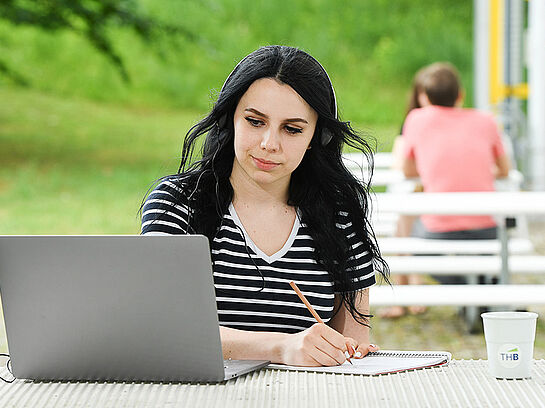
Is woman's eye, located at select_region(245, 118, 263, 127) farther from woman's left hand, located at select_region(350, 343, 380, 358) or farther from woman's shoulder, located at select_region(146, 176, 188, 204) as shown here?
woman's left hand, located at select_region(350, 343, 380, 358)

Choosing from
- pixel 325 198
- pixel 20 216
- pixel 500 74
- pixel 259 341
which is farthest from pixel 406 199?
pixel 20 216

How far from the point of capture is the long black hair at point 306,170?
1.66 meters

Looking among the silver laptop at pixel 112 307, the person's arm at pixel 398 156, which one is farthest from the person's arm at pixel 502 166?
the silver laptop at pixel 112 307

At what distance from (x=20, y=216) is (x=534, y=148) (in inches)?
189

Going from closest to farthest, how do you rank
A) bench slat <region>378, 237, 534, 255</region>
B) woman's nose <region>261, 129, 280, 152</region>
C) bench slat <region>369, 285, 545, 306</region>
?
woman's nose <region>261, 129, 280, 152</region> < bench slat <region>369, 285, 545, 306</region> < bench slat <region>378, 237, 534, 255</region>

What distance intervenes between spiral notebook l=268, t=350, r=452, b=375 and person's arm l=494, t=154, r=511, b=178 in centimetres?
275

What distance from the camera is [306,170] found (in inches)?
70.7

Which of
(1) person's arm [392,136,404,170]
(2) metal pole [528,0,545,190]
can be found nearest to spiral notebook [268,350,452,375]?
(1) person's arm [392,136,404,170]

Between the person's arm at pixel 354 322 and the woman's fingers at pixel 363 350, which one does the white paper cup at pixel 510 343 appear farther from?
the person's arm at pixel 354 322

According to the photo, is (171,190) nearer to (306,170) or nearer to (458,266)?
(306,170)

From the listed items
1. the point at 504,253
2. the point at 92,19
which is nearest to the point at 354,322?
the point at 504,253

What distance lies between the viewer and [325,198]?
5.84 feet

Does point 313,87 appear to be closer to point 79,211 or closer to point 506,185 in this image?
point 506,185

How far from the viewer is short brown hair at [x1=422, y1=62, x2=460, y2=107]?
13.9ft
